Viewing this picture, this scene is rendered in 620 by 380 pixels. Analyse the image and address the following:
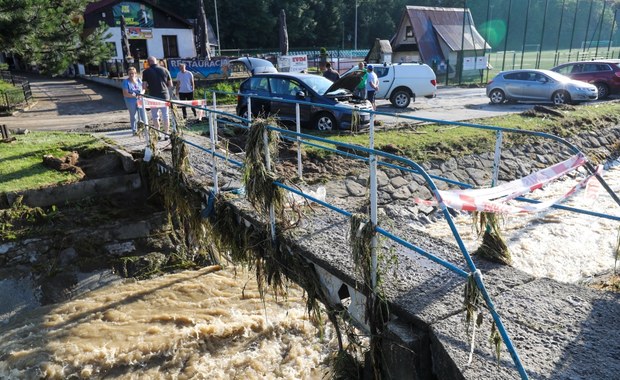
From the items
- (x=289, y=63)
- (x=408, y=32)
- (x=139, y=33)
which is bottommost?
(x=289, y=63)

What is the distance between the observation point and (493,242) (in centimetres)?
421

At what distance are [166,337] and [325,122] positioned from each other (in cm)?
755

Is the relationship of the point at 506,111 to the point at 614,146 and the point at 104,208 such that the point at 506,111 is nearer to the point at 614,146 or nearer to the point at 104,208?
the point at 614,146

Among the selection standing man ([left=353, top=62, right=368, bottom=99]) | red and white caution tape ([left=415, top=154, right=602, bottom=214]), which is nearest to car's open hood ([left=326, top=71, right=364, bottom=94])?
standing man ([left=353, top=62, right=368, bottom=99])

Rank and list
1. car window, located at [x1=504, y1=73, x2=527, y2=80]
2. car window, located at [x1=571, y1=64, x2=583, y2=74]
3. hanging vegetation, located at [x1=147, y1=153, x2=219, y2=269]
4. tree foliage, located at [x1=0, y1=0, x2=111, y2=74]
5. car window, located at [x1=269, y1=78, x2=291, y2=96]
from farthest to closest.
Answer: car window, located at [x1=571, y1=64, x2=583, y2=74]
car window, located at [x1=504, y1=73, x2=527, y2=80]
car window, located at [x1=269, y1=78, x2=291, y2=96]
tree foliage, located at [x1=0, y1=0, x2=111, y2=74]
hanging vegetation, located at [x1=147, y1=153, x2=219, y2=269]

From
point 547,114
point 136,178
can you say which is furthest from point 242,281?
point 547,114

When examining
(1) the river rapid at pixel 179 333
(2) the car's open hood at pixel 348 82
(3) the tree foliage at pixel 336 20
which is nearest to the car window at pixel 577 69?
(2) the car's open hood at pixel 348 82

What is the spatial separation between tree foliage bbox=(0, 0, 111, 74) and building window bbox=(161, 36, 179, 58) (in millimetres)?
32822

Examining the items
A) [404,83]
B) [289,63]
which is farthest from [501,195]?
[289,63]

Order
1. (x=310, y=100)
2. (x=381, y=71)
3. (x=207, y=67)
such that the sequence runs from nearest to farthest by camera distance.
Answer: (x=310, y=100) < (x=381, y=71) < (x=207, y=67)

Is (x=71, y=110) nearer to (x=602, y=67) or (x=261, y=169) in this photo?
(x=261, y=169)

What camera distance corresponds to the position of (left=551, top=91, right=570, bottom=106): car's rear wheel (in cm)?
1883

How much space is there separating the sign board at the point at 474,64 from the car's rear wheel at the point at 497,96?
42.0 feet

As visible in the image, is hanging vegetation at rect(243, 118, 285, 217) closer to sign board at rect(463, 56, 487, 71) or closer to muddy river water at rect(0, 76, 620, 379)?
muddy river water at rect(0, 76, 620, 379)
